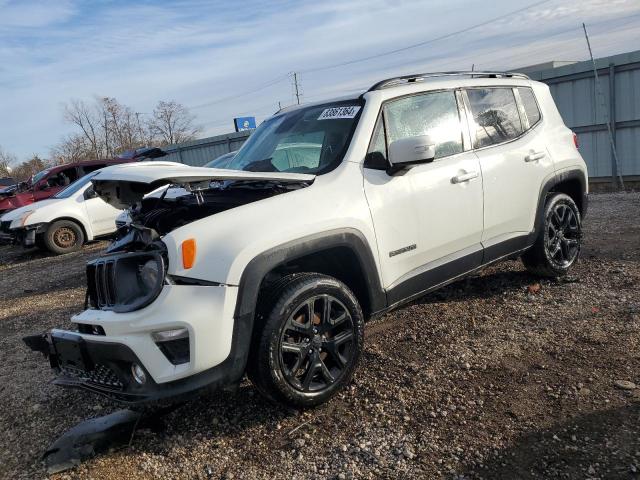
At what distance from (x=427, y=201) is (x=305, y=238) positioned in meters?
1.09

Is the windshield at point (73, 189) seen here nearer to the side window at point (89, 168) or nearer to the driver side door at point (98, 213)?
the driver side door at point (98, 213)

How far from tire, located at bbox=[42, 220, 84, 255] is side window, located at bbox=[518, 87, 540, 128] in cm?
914

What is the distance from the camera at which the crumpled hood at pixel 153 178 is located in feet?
9.76

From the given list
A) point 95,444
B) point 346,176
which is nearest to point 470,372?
point 346,176

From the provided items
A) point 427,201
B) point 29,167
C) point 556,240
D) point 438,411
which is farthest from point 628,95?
point 29,167

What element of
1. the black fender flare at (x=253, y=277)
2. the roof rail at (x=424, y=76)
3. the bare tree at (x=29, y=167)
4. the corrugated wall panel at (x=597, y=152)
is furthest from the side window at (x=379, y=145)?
the bare tree at (x=29, y=167)

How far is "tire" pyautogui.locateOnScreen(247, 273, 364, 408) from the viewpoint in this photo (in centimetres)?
300

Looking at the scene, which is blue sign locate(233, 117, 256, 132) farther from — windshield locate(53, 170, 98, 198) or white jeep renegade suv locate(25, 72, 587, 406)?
white jeep renegade suv locate(25, 72, 587, 406)

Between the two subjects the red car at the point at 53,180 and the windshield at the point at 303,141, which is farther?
the red car at the point at 53,180

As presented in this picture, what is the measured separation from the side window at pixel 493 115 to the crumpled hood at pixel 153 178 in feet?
5.78

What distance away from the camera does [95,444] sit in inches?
123

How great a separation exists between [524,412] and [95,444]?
8.15ft

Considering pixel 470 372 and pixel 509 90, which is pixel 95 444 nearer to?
pixel 470 372

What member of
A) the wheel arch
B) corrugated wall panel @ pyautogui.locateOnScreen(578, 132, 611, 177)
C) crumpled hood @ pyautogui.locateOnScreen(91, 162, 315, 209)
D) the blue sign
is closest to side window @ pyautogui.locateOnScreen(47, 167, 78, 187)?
the wheel arch
